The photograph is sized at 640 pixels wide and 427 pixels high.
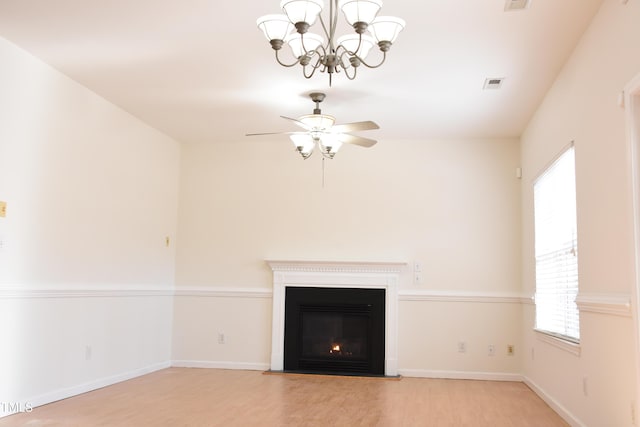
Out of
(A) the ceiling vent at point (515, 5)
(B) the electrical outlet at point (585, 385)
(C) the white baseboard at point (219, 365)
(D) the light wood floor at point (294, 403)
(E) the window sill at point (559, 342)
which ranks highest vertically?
(A) the ceiling vent at point (515, 5)

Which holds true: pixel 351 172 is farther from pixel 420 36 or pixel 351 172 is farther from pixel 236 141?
pixel 420 36

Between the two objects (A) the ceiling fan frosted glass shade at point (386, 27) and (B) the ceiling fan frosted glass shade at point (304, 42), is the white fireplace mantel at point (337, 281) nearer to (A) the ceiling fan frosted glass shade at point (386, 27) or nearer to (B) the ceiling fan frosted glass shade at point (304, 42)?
(B) the ceiling fan frosted glass shade at point (304, 42)

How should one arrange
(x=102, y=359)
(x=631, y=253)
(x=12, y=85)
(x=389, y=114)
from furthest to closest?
(x=389, y=114) < (x=102, y=359) < (x=12, y=85) < (x=631, y=253)

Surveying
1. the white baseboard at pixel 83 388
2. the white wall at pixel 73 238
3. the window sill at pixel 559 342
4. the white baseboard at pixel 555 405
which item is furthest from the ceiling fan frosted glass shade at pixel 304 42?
the white baseboard at pixel 83 388

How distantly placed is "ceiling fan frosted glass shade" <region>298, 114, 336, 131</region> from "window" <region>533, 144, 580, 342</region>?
1904 mm

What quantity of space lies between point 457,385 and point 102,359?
3547 mm

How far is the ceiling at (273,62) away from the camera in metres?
3.90

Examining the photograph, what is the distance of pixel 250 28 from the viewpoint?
13.6ft

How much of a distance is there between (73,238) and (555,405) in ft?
14.3

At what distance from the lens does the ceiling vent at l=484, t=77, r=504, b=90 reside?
5035 mm

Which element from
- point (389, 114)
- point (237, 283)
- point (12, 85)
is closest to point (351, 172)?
point (389, 114)

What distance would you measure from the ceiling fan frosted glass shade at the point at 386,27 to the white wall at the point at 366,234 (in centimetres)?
391

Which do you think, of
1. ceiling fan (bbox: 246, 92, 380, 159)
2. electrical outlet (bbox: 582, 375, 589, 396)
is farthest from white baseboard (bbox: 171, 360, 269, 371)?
electrical outlet (bbox: 582, 375, 589, 396)

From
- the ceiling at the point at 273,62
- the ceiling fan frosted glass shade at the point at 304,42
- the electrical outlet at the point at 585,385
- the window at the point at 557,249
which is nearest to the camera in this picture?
the ceiling fan frosted glass shade at the point at 304,42
